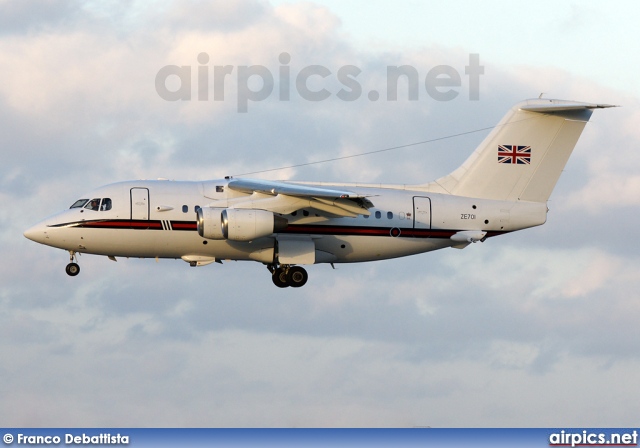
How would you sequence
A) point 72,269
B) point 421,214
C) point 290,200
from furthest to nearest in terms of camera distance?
point 421,214, point 72,269, point 290,200

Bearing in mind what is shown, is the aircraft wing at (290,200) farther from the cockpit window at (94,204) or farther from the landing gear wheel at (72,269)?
the landing gear wheel at (72,269)

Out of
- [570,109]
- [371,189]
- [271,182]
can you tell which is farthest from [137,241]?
[570,109]

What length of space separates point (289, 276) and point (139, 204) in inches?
191

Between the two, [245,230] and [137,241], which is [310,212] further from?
[137,241]

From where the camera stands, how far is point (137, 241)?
38000 millimetres

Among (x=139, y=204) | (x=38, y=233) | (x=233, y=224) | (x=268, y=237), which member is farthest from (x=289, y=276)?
(x=38, y=233)

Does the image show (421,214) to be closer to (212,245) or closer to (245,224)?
(245,224)

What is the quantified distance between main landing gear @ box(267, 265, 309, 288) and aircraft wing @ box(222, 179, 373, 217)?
6.83 ft

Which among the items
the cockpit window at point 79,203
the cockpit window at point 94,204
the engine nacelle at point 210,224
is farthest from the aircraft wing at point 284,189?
the cockpit window at point 79,203

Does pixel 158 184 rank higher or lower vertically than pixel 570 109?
lower

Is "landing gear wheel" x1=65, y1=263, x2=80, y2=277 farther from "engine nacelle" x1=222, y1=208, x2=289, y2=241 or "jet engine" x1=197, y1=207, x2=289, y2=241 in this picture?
"engine nacelle" x1=222, y1=208, x2=289, y2=241

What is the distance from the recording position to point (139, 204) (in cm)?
3800

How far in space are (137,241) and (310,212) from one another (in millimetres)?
4926

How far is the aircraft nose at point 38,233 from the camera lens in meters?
38.6
